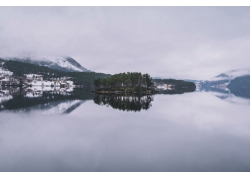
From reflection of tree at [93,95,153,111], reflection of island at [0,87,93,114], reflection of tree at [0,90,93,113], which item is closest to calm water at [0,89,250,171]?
reflection of island at [0,87,93,114]

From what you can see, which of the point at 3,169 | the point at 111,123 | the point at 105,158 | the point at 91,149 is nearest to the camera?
the point at 3,169

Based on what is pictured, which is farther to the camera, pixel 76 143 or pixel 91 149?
pixel 76 143

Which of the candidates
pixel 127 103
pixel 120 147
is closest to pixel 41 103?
pixel 127 103

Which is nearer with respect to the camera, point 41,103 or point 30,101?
point 41,103

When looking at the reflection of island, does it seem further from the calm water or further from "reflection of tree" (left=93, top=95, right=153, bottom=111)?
the calm water

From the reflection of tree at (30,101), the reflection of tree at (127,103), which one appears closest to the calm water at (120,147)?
the reflection of tree at (127,103)

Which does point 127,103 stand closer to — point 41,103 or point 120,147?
point 41,103

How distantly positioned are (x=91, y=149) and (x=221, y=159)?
512 inches

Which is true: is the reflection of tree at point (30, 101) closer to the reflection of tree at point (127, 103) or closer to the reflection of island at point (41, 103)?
the reflection of island at point (41, 103)

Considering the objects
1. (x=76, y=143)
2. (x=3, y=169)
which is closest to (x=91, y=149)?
(x=76, y=143)

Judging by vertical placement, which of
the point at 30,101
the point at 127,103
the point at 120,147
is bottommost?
the point at 120,147

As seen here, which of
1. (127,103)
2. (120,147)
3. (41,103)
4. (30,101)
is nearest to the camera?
(120,147)

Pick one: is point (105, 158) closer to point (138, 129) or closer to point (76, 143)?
point (76, 143)

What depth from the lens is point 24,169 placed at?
1678 cm
